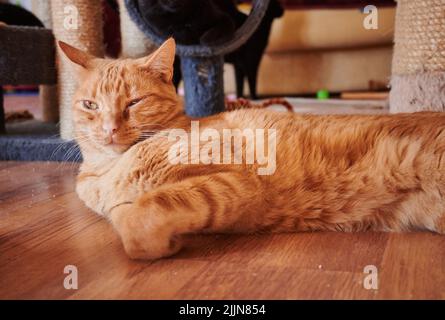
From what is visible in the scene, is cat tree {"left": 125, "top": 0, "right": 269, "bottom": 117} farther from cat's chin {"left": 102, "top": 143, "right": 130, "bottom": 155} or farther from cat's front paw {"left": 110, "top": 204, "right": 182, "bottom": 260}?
cat's front paw {"left": 110, "top": 204, "right": 182, "bottom": 260}

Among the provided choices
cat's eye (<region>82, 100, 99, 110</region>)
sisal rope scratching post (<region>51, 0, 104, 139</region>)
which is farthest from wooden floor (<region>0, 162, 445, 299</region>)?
sisal rope scratching post (<region>51, 0, 104, 139</region>)

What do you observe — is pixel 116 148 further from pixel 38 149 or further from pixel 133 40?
pixel 133 40

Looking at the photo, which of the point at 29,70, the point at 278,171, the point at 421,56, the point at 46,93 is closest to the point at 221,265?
the point at 278,171

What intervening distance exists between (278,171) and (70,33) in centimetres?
154

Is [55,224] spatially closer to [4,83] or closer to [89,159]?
[89,159]

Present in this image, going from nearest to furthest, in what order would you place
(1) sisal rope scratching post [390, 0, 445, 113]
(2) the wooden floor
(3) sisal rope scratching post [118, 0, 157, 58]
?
(2) the wooden floor
(1) sisal rope scratching post [390, 0, 445, 113]
(3) sisal rope scratching post [118, 0, 157, 58]

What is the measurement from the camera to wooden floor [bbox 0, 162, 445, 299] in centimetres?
93

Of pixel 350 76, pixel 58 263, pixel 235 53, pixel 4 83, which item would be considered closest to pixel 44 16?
pixel 4 83

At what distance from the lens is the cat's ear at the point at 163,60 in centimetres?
138

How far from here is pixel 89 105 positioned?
1.37 metres

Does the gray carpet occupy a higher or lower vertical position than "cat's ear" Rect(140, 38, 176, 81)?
lower

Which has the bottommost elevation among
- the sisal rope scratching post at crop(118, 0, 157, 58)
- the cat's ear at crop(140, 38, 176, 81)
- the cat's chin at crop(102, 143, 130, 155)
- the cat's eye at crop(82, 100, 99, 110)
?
the cat's chin at crop(102, 143, 130, 155)

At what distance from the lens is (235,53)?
175 inches

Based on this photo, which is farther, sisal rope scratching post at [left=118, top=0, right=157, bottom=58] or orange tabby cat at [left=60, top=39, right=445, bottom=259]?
sisal rope scratching post at [left=118, top=0, right=157, bottom=58]
